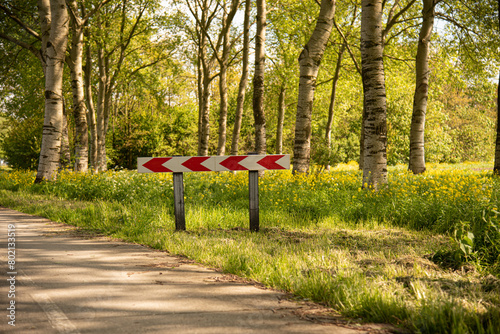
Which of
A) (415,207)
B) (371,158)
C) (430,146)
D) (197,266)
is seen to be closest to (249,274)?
(197,266)

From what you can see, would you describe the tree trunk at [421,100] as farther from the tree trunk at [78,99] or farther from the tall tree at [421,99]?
the tree trunk at [78,99]

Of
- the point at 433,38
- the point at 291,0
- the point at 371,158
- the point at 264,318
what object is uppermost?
the point at 291,0

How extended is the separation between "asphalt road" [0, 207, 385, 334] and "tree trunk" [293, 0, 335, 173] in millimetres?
7576

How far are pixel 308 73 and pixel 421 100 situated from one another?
5.75 metres

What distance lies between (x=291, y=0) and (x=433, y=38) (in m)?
6.82

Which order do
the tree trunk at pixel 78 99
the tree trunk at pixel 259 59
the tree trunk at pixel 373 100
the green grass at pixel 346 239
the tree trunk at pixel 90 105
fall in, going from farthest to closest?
the tree trunk at pixel 90 105 < the tree trunk at pixel 78 99 < the tree trunk at pixel 259 59 < the tree trunk at pixel 373 100 < the green grass at pixel 346 239

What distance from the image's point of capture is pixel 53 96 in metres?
13.9

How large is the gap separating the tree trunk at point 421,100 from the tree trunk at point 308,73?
5192 mm

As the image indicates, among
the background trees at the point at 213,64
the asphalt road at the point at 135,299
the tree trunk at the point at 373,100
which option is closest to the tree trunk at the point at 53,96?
the background trees at the point at 213,64

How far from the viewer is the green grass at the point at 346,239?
127 inches

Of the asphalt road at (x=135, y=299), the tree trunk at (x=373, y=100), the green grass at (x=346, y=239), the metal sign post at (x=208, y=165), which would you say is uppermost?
the tree trunk at (x=373, y=100)

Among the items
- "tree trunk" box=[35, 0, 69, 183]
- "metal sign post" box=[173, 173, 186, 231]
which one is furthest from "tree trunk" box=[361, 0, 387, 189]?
"tree trunk" box=[35, 0, 69, 183]

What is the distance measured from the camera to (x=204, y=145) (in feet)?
72.3

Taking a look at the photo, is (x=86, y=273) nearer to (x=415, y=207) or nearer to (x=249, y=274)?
(x=249, y=274)
